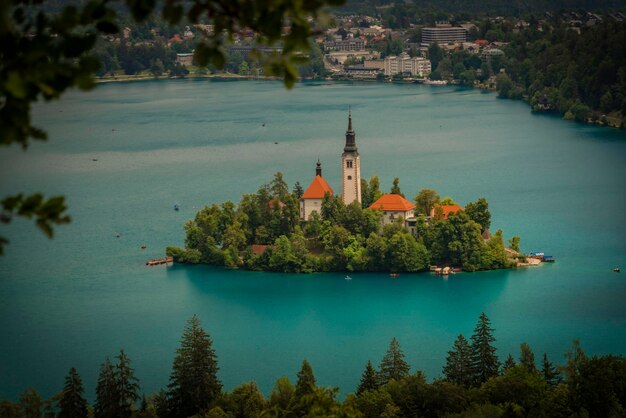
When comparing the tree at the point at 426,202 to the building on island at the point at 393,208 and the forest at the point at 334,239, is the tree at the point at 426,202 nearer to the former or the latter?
the forest at the point at 334,239

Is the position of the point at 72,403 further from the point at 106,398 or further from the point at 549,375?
the point at 549,375

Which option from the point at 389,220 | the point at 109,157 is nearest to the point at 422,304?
the point at 389,220

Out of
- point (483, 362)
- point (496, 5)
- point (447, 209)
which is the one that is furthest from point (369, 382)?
point (496, 5)

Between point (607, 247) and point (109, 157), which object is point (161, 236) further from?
point (109, 157)

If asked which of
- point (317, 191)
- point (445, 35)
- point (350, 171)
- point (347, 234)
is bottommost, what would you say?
point (347, 234)

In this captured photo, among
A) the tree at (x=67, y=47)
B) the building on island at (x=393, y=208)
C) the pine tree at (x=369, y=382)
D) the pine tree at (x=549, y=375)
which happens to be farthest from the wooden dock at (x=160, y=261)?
the tree at (x=67, y=47)

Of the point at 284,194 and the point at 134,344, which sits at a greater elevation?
the point at 284,194
